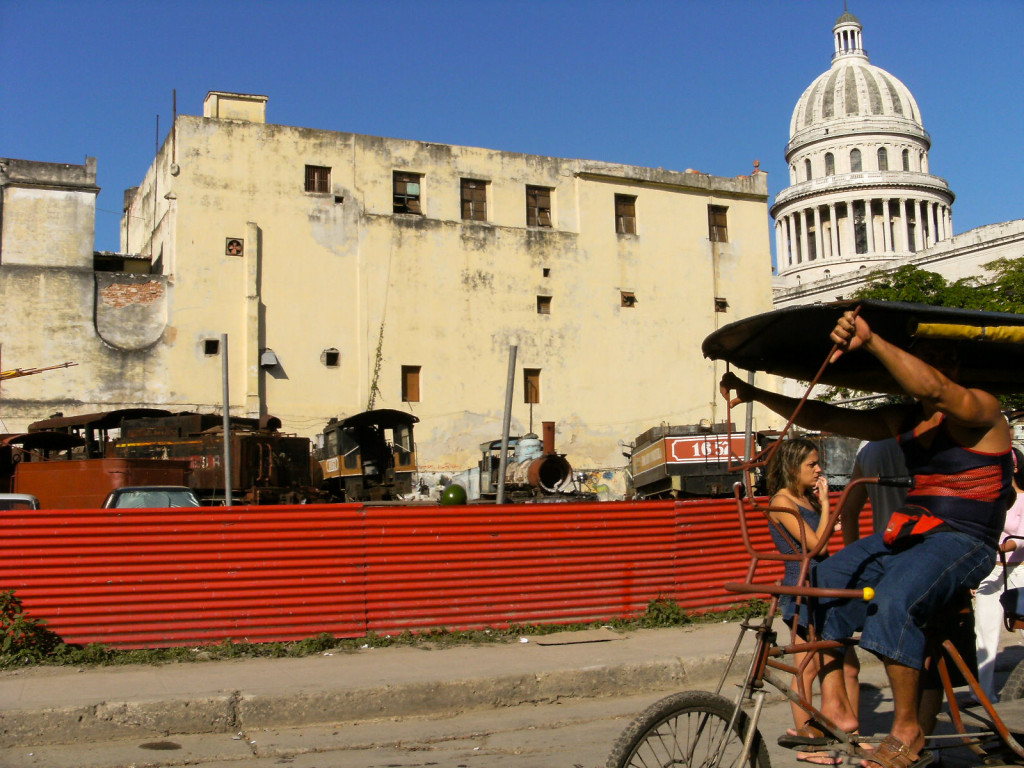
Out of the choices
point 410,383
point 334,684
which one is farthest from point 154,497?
point 410,383

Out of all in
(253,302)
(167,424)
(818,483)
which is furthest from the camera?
(253,302)

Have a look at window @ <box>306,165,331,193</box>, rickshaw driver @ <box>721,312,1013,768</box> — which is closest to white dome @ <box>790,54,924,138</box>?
window @ <box>306,165,331,193</box>

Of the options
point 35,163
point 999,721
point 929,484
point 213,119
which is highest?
point 213,119

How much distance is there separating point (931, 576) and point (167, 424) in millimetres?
21473

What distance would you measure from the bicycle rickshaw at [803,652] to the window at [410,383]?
30.5 metres

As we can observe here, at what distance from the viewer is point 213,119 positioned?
33.3 metres

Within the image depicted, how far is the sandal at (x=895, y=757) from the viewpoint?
4.08 meters

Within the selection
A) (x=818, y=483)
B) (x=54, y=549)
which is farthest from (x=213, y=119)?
(x=818, y=483)

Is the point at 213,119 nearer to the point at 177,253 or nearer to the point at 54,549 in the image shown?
the point at 177,253

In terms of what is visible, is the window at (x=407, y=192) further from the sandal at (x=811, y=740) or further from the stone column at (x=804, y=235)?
the stone column at (x=804, y=235)

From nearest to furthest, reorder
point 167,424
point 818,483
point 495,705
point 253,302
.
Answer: point 818,483
point 495,705
point 167,424
point 253,302

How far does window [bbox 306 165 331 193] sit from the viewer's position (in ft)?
115

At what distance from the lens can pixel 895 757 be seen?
4.09m

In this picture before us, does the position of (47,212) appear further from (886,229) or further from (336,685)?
(886,229)
